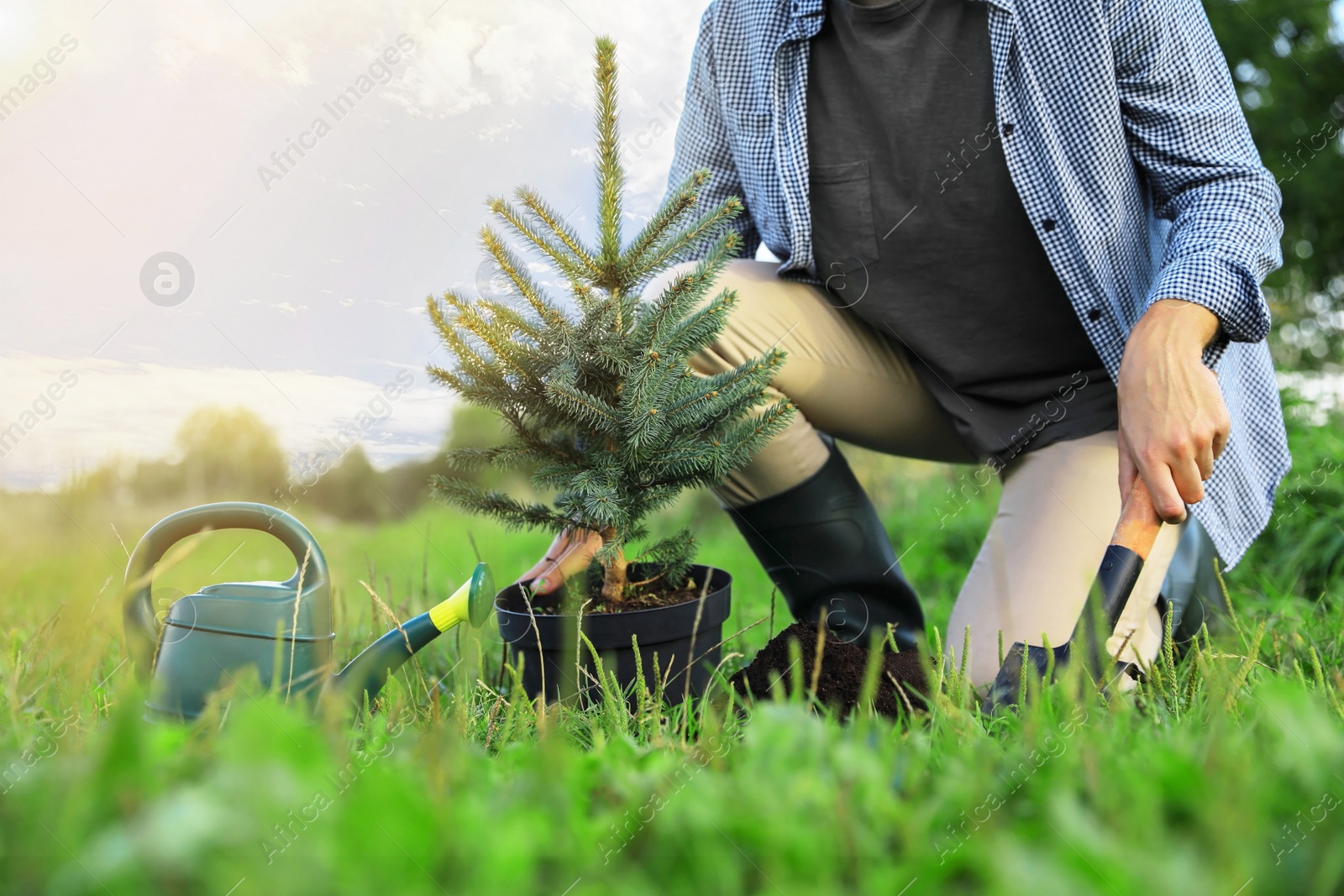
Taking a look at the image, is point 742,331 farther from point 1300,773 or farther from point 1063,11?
point 1300,773

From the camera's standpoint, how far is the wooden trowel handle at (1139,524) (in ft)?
4.65

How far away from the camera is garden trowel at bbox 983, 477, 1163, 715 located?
1354mm

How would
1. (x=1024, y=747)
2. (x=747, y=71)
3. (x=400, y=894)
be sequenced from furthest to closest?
(x=747, y=71) → (x=1024, y=747) → (x=400, y=894)

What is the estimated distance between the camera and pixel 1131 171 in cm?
197

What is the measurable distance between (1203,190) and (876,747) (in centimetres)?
158

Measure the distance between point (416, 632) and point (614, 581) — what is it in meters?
0.40

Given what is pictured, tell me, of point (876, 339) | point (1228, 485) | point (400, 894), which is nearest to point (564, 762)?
point (400, 894)

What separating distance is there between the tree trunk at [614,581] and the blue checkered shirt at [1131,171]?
102cm

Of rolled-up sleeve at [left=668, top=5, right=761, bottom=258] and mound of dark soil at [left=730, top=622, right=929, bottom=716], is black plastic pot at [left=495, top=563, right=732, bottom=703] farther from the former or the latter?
rolled-up sleeve at [left=668, top=5, right=761, bottom=258]

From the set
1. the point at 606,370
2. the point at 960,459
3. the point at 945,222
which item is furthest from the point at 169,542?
the point at 960,459

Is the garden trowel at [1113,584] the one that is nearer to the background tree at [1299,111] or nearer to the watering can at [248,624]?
the watering can at [248,624]

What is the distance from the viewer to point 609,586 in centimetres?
167

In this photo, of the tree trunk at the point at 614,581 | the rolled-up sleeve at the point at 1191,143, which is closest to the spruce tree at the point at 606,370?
the tree trunk at the point at 614,581

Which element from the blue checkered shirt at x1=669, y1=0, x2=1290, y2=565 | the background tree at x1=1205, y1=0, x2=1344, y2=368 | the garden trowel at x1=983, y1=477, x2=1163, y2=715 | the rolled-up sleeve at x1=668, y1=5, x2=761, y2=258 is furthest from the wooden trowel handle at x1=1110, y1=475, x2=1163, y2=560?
the background tree at x1=1205, y1=0, x2=1344, y2=368
